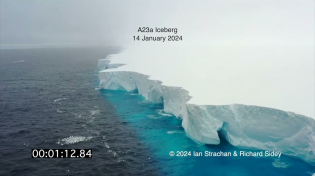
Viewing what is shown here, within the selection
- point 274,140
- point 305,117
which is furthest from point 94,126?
point 305,117

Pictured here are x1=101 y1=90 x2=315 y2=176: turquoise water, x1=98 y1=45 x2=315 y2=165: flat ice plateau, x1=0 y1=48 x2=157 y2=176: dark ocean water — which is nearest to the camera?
x1=101 y1=90 x2=315 y2=176: turquoise water

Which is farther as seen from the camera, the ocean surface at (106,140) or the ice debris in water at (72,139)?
the ice debris in water at (72,139)

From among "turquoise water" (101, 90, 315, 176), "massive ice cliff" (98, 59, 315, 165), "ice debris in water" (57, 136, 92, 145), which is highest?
"massive ice cliff" (98, 59, 315, 165)
